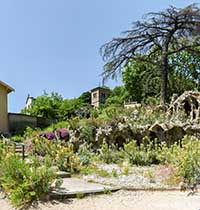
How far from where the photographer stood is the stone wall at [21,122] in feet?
71.4

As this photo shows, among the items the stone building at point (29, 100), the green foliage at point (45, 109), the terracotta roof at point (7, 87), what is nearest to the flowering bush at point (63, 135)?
the terracotta roof at point (7, 87)

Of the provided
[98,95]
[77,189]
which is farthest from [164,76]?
[98,95]

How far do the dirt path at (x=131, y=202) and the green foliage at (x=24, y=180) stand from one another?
263mm

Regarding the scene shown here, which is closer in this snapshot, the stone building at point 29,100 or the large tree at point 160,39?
the large tree at point 160,39

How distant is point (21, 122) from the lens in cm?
2239

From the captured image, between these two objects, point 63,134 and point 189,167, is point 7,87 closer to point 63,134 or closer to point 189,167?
point 63,134

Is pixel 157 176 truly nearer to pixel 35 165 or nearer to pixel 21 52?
pixel 35 165

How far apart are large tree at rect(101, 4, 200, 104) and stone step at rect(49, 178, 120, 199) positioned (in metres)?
11.6

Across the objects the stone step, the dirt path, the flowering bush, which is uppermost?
the flowering bush

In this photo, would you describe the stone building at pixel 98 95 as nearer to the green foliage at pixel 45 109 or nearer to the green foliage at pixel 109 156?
the green foliage at pixel 45 109

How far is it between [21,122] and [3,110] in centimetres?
175

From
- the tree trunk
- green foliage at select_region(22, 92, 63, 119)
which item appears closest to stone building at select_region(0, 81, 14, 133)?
green foliage at select_region(22, 92, 63, 119)

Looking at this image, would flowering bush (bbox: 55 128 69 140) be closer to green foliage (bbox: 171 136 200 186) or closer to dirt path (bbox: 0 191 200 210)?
green foliage (bbox: 171 136 200 186)

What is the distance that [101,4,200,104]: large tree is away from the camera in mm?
18422
